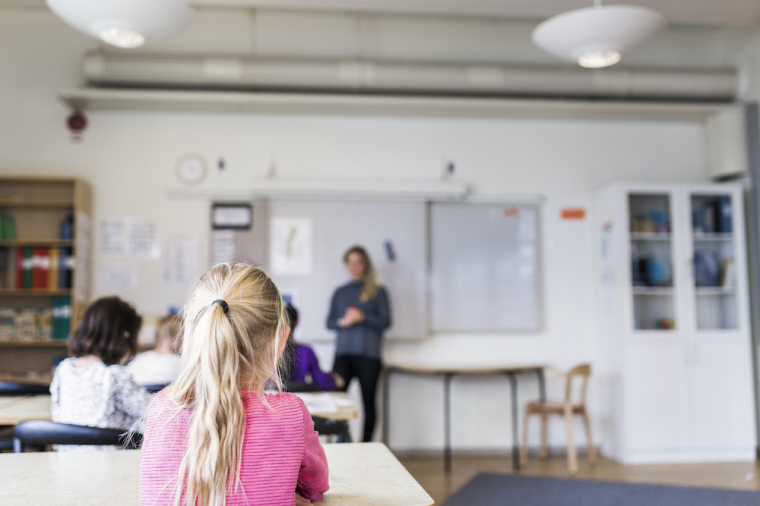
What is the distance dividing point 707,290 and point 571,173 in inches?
53.0

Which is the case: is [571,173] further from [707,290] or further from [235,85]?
[235,85]

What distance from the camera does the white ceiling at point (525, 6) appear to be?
4031 mm

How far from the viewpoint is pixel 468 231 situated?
483 centimetres

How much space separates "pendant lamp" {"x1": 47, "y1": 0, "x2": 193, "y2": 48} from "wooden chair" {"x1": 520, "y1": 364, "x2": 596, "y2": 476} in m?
3.22

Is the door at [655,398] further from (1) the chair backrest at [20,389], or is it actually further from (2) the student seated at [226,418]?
(2) the student seated at [226,418]

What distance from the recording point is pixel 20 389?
9.04 feet

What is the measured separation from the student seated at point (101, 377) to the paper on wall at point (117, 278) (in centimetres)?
252

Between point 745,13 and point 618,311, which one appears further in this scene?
point 618,311

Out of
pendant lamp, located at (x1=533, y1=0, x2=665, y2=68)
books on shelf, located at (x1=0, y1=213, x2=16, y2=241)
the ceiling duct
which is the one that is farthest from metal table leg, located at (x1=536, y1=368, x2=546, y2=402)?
books on shelf, located at (x1=0, y1=213, x2=16, y2=241)

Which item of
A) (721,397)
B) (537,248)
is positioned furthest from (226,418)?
(721,397)

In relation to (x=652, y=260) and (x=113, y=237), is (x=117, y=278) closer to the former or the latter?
(x=113, y=237)

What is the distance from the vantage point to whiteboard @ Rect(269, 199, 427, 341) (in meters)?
4.62

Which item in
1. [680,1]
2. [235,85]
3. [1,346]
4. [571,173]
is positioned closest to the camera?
[680,1]

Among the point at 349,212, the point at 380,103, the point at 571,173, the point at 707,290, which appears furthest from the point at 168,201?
the point at 707,290
